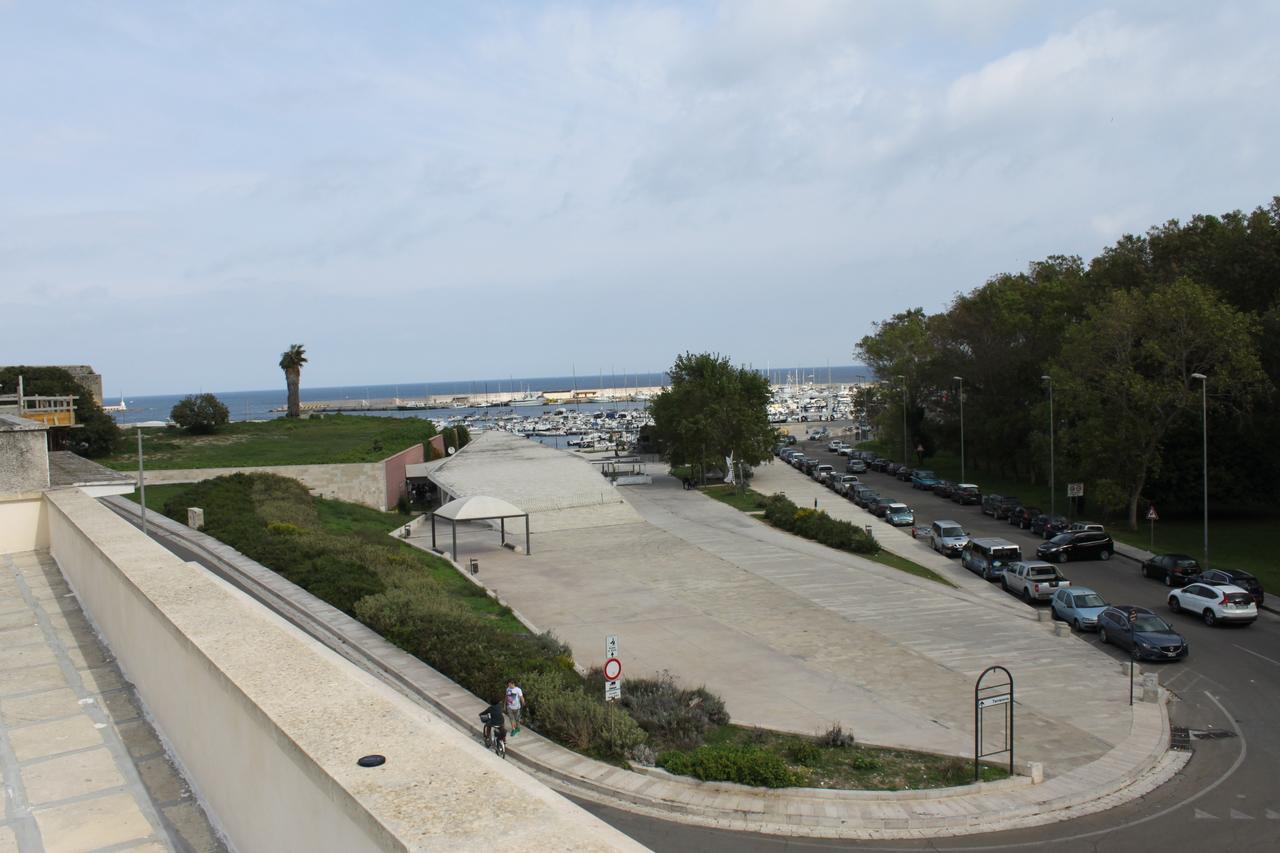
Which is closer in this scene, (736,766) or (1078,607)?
(736,766)

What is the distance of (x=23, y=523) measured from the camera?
1380 cm

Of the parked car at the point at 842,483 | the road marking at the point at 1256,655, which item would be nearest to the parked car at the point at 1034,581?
the road marking at the point at 1256,655

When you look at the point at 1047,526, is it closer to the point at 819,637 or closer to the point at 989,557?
the point at 989,557

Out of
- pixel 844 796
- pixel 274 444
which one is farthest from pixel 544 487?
pixel 844 796

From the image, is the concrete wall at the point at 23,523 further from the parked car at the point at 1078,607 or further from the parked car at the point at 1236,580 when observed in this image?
the parked car at the point at 1236,580

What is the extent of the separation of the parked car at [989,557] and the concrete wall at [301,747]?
31.0 meters

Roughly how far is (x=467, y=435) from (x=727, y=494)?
4182 centimetres

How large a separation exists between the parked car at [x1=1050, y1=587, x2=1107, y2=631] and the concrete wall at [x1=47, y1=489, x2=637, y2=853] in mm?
24184

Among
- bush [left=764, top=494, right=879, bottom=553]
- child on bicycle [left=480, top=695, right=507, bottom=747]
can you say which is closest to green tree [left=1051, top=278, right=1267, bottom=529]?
bush [left=764, top=494, right=879, bottom=553]

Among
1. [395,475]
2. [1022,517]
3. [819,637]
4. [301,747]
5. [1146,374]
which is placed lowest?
[1022,517]

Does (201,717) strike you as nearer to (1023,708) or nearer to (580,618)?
(1023,708)

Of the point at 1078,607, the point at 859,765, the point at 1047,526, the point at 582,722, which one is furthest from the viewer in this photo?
the point at 1047,526

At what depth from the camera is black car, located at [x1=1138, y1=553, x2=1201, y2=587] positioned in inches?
1217

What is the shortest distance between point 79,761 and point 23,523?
31.7 feet
